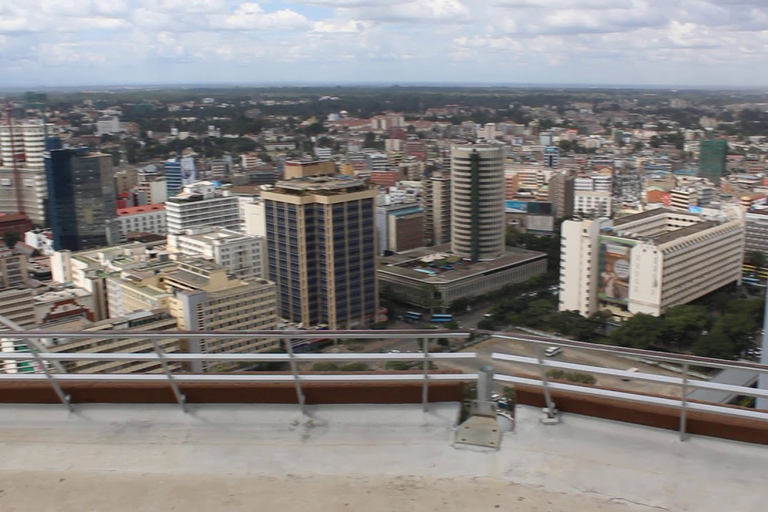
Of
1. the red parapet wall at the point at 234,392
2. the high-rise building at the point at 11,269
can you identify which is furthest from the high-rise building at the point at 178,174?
the red parapet wall at the point at 234,392

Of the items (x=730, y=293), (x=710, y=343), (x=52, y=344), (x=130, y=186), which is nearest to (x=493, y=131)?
(x=130, y=186)

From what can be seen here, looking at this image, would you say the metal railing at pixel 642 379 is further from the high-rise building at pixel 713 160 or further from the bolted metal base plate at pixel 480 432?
the high-rise building at pixel 713 160

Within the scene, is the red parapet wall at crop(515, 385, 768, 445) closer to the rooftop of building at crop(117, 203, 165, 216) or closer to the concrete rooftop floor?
the concrete rooftop floor

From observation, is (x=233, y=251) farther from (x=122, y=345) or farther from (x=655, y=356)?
(x=655, y=356)

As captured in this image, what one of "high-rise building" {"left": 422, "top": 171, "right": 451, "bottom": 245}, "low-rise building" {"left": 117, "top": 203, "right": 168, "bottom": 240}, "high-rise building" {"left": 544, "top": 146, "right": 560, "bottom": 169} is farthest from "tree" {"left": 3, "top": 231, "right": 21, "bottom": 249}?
"high-rise building" {"left": 544, "top": 146, "right": 560, "bottom": 169}

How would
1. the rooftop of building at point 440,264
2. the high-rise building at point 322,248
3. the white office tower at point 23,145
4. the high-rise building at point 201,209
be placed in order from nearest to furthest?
the high-rise building at point 322,248, the rooftop of building at point 440,264, the high-rise building at point 201,209, the white office tower at point 23,145

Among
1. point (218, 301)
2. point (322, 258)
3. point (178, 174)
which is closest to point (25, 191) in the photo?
point (178, 174)
